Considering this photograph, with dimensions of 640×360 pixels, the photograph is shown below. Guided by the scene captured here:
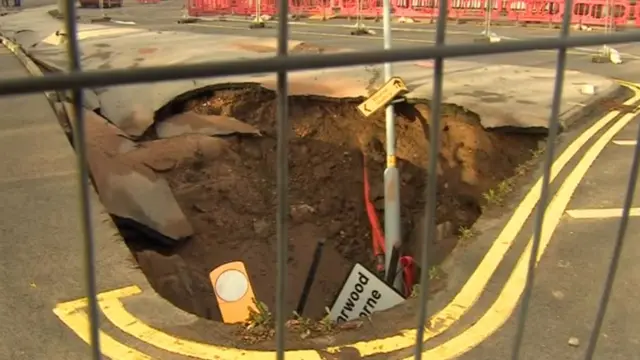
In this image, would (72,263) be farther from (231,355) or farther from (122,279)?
(231,355)

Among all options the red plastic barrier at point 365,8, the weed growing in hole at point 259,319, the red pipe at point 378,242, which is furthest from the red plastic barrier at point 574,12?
the weed growing in hole at point 259,319

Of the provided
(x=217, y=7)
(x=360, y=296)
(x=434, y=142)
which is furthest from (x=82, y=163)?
(x=217, y=7)

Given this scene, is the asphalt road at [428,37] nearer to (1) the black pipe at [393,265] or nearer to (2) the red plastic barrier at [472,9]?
(2) the red plastic barrier at [472,9]

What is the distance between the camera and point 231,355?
3.30 metres

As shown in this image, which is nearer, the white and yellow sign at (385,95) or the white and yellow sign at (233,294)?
the white and yellow sign at (233,294)

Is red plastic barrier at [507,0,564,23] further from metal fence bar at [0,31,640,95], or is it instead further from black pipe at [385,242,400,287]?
metal fence bar at [0,31,640,95]

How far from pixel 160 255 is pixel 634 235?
3.80 meters

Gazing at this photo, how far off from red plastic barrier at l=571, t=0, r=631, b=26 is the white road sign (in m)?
14.6

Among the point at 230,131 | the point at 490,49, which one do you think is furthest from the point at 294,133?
the point at 490,49

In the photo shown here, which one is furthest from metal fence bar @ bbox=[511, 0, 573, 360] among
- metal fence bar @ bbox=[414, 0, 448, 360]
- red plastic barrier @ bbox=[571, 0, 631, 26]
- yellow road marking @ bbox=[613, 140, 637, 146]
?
red plastic barrier @ bbox=[571, 0, 631, 26]

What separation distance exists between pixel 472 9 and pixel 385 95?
16542 mm

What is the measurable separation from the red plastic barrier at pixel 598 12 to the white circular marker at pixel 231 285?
15546 millimetres

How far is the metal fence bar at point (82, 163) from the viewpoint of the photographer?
1.22 metres

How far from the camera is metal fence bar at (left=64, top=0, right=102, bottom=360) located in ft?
4.02
